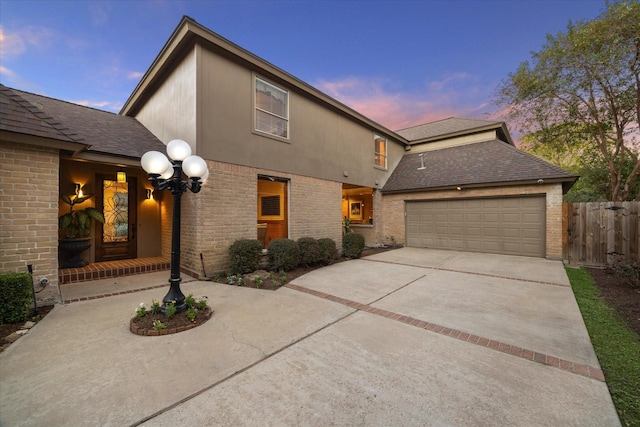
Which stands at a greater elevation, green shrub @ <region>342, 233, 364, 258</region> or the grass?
green shrub @ <region>342, 233, 364, 258</region>

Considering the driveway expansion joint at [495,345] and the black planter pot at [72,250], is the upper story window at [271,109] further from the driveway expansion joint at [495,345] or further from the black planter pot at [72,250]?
the driveway expansion joint at [495,345]

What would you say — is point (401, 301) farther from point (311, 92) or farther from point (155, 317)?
point (311, 92)

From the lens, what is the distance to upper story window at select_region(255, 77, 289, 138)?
25.1 feet

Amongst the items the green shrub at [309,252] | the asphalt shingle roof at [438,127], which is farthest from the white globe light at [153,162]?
the asphalt shingle roof at [438,127]

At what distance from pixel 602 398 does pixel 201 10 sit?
14.3 m

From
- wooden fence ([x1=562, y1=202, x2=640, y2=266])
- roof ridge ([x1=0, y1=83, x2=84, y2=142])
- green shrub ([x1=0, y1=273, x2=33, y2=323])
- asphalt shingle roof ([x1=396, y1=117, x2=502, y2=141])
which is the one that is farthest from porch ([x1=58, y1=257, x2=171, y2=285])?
asphalt shingle roof ([x1=396, y1=117, x2=502, y2=141])

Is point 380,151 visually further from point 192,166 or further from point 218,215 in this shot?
point 192,166

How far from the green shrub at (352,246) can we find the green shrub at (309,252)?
79.9 inches

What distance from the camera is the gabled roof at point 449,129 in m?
13.0

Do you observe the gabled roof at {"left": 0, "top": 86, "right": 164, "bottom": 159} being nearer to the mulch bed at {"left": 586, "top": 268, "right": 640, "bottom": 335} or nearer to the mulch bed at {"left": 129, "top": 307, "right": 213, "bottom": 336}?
the mulch bed at {"left": 129, "top": 307, "right": 213, "bottom": 336}

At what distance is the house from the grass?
5.71 m

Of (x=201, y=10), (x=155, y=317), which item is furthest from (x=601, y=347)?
(x=201, y=10)

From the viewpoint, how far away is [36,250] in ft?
14.2

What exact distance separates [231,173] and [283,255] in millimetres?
2709
